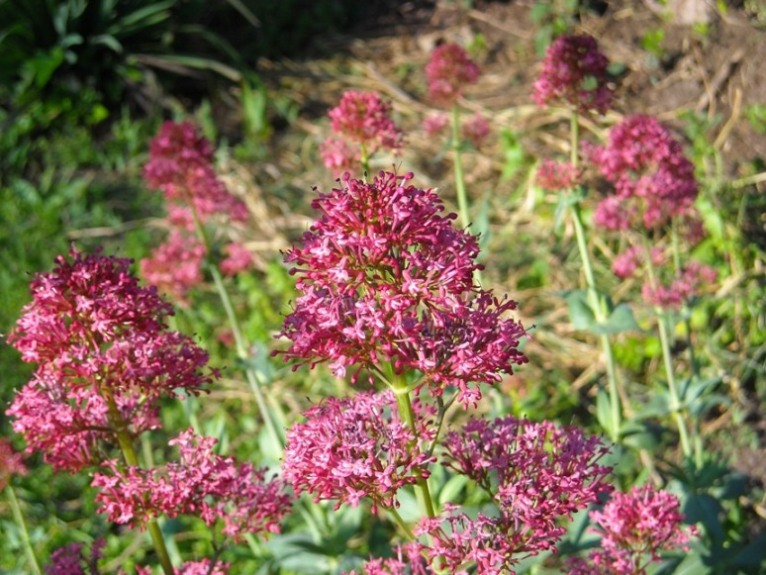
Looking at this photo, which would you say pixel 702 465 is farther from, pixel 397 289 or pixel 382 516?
pixel 397 289

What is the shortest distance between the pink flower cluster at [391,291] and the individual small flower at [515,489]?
19cm

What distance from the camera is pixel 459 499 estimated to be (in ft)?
12.2

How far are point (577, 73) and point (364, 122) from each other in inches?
28.1

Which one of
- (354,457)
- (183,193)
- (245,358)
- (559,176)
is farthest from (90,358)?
(559,176)

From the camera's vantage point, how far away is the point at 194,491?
6.87ft

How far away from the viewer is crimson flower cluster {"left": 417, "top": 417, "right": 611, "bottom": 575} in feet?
5.86

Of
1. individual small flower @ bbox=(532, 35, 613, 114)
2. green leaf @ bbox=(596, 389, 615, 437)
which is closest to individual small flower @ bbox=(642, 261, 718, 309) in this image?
green leaf @ bbox=(596, 389, 615, 437)

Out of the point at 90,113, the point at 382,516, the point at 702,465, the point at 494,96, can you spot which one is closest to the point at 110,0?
the point at 90,113

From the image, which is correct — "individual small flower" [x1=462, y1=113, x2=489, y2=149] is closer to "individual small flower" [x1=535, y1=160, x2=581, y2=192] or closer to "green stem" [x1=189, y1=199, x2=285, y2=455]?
"individual small flower" [x1=535, y1=160, x2=581, y2=192]

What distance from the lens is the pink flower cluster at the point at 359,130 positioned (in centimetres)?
304

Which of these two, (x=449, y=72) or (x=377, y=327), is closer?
(x=377, y=327)

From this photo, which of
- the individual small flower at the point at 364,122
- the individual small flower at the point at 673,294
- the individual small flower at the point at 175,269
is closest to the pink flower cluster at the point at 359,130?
the individual small flower at the point at 364,122

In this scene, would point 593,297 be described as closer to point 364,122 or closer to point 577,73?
point 577,73

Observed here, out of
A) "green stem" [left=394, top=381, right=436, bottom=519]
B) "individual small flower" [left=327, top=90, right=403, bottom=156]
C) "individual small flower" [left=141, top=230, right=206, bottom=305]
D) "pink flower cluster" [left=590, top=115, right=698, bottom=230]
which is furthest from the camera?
"individual small flower" [left=141, top=230, right=206, bottom=305]
